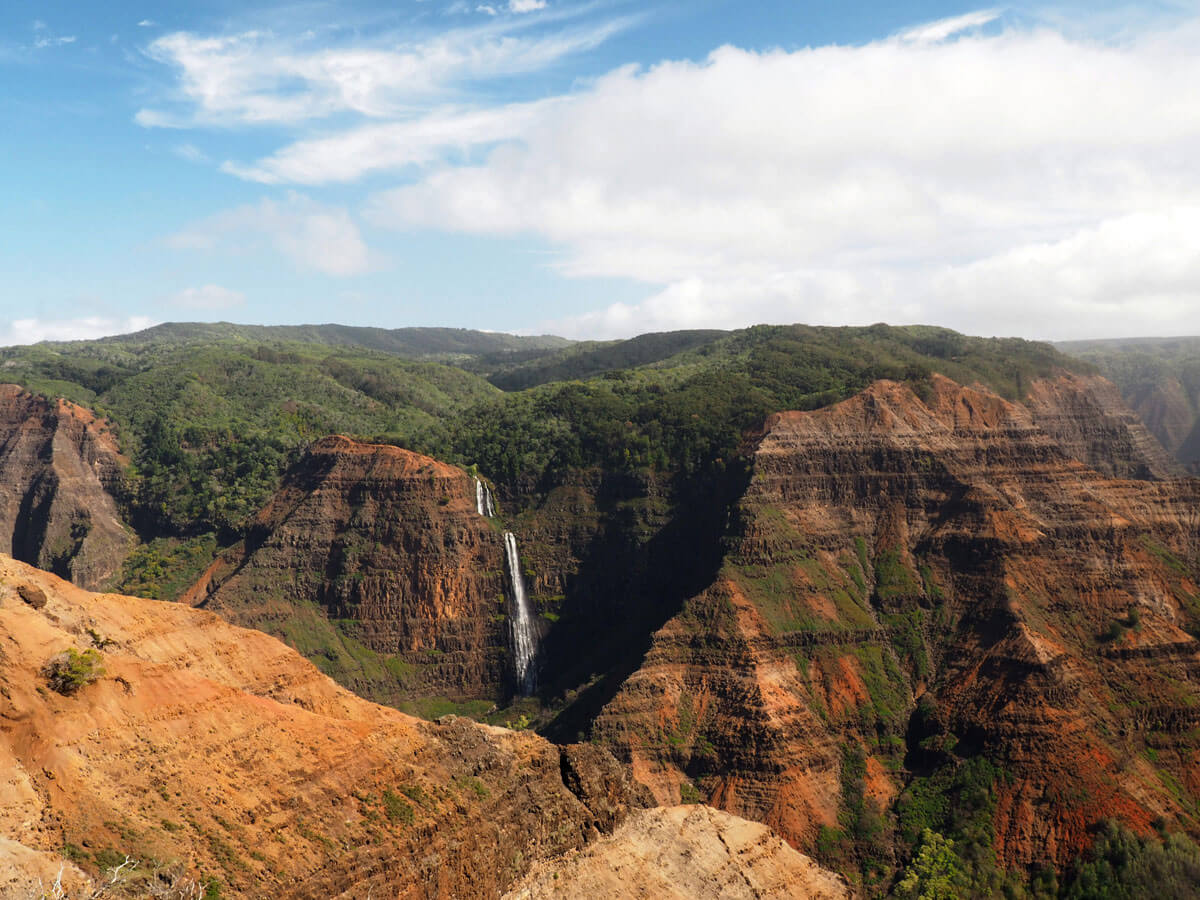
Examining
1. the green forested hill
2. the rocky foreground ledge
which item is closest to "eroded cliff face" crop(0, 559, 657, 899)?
the rocky foreground ledge

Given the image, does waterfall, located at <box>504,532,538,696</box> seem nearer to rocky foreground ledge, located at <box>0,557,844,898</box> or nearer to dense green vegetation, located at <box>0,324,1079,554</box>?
dense green vegetation, located at <box>0,324,1079,554</box>

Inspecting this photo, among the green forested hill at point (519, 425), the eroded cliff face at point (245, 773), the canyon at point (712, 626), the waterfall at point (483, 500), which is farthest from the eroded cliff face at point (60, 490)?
the eroded cliff face at point (245, 773)

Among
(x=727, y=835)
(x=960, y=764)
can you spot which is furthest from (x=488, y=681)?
(x=727, y=835)

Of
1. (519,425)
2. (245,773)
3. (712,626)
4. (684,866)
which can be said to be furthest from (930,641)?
(245,773)

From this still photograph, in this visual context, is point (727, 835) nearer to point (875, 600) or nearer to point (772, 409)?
point (875, 600)

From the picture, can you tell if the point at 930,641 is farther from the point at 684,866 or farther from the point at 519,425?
the point at 519,425

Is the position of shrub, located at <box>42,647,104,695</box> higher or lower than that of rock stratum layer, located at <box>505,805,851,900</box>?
higher
